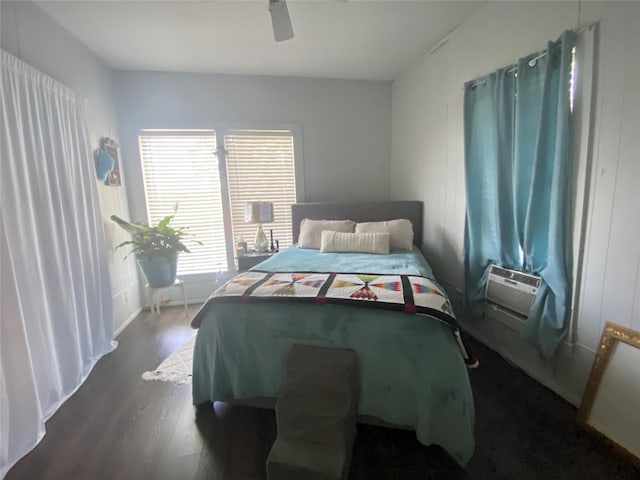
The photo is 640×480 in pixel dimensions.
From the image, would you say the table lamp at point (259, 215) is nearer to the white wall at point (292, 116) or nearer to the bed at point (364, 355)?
the white wall at point (292, 116)

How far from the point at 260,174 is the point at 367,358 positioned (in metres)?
2.70

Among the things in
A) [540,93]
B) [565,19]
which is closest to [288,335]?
[540,93]

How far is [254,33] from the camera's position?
8.12 ft

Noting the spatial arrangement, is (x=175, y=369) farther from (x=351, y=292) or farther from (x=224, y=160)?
(x=224, y=160)

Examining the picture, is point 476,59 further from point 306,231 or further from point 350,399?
point 350,399

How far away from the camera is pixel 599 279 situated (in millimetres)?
1574

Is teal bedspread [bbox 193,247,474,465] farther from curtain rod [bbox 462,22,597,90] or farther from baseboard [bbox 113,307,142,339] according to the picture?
curtain rod [bbox 462,22,597,90]

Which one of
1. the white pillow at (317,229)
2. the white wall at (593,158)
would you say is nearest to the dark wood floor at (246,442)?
the white wall at (593,158)

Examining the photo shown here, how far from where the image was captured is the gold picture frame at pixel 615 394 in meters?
1.39

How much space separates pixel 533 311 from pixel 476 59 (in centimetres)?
192

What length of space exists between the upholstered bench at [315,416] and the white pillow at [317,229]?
1.59m

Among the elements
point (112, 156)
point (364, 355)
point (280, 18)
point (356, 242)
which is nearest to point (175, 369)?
point (364, 355)

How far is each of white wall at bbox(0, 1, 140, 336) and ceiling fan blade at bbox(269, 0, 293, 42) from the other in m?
1.59

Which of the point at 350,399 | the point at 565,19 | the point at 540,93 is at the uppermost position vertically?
the point at 565,19
